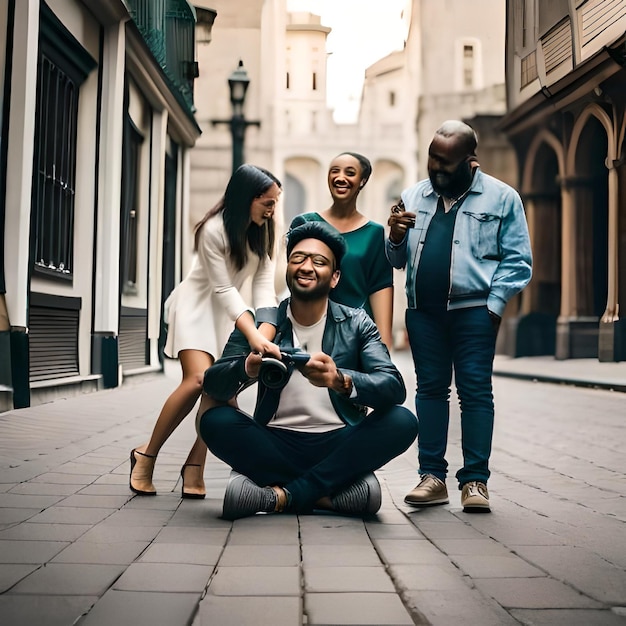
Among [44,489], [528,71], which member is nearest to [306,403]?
[44,489]

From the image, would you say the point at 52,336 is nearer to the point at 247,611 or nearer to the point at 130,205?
the point at 130,205

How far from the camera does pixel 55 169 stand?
9883 millimetres

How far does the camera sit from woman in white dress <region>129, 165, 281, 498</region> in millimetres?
4309

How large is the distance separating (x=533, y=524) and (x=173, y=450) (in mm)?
2901

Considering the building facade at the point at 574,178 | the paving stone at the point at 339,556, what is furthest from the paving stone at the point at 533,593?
the building facade at the point at 574,178

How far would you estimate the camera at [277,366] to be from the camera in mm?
3582

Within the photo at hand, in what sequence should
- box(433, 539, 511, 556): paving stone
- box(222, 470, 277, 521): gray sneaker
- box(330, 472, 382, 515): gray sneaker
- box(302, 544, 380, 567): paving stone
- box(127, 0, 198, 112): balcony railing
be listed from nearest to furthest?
box(302, 544, 380, 567): paving stone → box(433, 539, 511, 556): paving stone → box(222, 470, 277, 521): gray sneaker → box(330, 472, 382, 515): gray sneaker → box(127, 0, 198, 112): balcony railing

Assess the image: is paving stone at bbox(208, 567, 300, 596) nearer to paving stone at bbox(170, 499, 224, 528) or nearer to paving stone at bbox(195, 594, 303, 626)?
paving stone at bbox(195, 594, 303, 626)

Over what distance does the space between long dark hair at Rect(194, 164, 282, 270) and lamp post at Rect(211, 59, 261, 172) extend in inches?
404

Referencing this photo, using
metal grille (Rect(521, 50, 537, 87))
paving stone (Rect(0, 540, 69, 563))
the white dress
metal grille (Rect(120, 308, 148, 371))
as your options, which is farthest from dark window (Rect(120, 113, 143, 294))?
paving stone (Rect(0, 540, 69, 563))

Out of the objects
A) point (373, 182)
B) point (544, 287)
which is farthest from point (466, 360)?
point (373, 182)

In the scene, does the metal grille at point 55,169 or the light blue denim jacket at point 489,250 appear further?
the metal grille at point 55,169

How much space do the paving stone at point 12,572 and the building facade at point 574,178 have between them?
9.47 meters

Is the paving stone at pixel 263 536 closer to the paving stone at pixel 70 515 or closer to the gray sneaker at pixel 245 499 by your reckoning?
the gray sneaker at pixel 245 499
